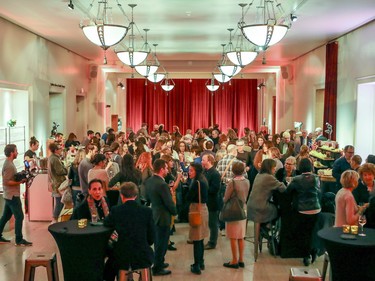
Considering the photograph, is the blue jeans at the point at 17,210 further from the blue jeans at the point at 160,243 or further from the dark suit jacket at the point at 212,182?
the dark suit jacket at the point at 212,182

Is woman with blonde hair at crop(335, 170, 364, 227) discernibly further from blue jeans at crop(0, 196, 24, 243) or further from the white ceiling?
the white ceiling

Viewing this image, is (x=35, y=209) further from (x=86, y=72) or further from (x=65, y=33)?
(x=86, y=72)

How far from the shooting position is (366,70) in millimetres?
12766

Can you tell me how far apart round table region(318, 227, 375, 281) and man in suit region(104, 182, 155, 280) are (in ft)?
5.63

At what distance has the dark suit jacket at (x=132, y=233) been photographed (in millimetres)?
5258

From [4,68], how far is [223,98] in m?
20.6

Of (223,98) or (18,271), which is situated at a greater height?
(223,98)

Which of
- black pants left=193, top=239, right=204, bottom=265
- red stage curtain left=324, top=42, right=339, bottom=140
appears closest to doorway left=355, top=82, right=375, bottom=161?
red stage curtain left=324, top=42, right=339, bottom=140

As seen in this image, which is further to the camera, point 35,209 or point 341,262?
point 35,209

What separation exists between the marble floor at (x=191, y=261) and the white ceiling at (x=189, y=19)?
448cm

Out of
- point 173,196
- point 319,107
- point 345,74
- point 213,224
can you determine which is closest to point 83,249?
point 173,196

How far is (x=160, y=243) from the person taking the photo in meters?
7.00

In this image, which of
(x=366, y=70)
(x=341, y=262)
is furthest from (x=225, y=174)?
(x=366, y=70)

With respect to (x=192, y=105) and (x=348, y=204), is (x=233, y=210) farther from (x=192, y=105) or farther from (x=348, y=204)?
(x=192, y=105)
